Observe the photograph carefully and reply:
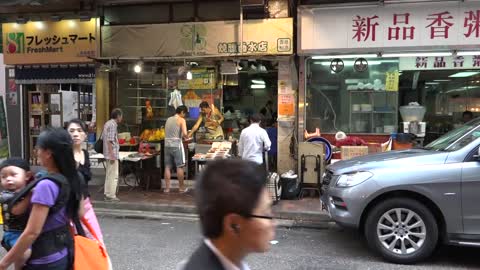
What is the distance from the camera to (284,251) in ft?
20.7

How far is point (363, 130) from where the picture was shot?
10617 millimetres

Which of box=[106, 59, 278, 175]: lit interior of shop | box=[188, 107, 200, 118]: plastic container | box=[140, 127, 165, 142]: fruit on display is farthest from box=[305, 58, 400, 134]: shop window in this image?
box=[140, 127, 165, 142]: fruit on display

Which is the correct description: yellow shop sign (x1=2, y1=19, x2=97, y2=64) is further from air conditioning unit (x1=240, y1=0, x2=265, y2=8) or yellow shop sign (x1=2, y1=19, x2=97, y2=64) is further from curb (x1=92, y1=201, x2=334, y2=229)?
curb (x1=92, y1=201, x2=334, y2=229)

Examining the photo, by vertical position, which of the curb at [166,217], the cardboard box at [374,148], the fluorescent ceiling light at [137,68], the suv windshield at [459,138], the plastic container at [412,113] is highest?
the fluorescent ceiling light at [137,68]

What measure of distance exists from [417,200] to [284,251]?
5.82ft

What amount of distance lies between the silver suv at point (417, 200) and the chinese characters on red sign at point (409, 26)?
4099 mm

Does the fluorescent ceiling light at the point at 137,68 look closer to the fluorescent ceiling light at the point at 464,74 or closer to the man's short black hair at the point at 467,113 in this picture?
the fluorescent ceiling light at the point at 464,74

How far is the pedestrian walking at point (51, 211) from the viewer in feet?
8.61

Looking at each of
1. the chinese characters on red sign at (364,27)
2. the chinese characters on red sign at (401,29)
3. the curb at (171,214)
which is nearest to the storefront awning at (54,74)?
the curb at (171,214)

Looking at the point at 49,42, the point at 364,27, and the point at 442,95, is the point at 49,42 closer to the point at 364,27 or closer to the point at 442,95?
the point at 364,27

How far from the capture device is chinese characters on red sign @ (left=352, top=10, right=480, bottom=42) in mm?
9492

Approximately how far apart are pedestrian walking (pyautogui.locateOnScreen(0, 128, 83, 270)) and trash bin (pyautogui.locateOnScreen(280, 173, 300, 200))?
Result: 6.86 m

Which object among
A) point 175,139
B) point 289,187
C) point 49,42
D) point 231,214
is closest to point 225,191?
point 231,214

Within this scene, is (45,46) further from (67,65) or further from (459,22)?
(459,22)
